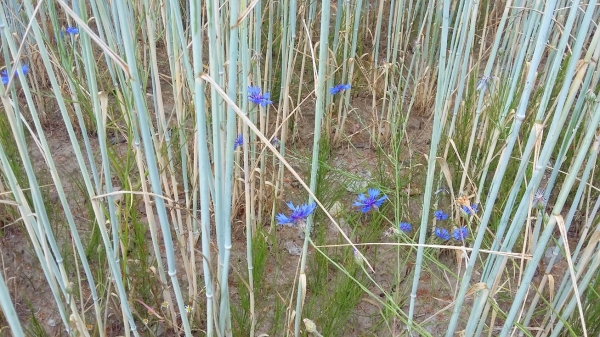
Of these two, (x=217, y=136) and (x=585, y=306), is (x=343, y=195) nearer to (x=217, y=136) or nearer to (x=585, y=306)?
(x=585, y=306)

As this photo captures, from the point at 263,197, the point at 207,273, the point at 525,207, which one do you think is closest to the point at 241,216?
the point at 263,197

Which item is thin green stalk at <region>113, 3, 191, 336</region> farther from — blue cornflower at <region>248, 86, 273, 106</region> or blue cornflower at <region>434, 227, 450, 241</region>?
blue cornflower at <region>434, 227, 450, 241</region>

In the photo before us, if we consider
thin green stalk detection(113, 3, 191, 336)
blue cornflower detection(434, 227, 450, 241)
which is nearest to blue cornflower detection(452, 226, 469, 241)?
blue cornflower detection(434, 227, 450, 241)

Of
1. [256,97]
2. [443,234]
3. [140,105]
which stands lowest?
[443,234]

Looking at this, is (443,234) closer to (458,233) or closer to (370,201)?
(458,233)

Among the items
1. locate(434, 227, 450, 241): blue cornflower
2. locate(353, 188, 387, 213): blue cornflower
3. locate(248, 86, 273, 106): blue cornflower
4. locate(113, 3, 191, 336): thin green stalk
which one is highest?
locate(113, 3, 191, 336): thin green stalk

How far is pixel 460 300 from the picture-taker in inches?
32.9

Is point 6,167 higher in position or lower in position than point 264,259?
higher

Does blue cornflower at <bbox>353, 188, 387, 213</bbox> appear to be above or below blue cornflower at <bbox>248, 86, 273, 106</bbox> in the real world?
below

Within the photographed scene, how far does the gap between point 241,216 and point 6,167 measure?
2.44 feet

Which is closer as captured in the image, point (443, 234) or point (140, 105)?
point (140, 105)

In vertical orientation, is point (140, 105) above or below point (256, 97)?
above

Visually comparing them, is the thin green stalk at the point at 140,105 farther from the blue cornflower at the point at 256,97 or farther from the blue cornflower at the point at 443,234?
the blue cornflower at the point at 443,234

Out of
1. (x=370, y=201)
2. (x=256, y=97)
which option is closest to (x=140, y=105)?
(x=256, y=97)
